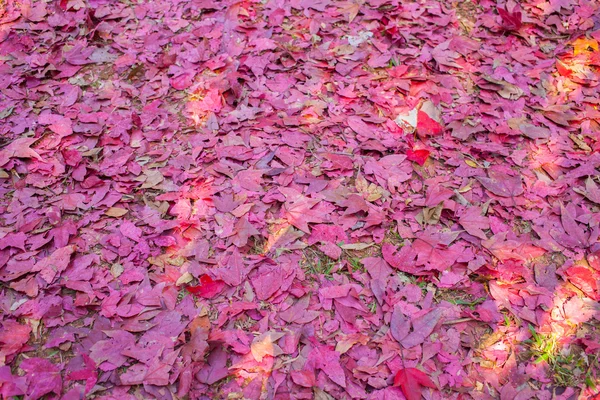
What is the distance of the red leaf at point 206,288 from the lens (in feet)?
6.95

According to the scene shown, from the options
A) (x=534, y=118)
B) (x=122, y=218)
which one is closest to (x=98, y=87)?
(x=122, y=218)

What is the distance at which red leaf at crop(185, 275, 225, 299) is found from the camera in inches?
83.4

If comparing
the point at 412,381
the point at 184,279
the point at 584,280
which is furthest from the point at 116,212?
the point at 584,280

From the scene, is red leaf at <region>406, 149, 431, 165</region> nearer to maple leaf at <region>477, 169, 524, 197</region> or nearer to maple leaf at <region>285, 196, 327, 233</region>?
maple leaf at <region>477, 169, 524, 197</region>

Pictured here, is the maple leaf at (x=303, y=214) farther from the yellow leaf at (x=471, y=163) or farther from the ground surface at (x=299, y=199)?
the yellow leaf at (x=471, y=163)

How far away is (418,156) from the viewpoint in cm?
257

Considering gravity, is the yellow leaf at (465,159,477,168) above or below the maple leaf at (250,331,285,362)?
above

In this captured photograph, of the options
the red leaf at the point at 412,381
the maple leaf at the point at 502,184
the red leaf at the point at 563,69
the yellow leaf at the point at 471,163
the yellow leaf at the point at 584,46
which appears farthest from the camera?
the yellow leaf at the point at 584,46

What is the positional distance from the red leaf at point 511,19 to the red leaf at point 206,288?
251cm

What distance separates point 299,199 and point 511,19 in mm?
1948

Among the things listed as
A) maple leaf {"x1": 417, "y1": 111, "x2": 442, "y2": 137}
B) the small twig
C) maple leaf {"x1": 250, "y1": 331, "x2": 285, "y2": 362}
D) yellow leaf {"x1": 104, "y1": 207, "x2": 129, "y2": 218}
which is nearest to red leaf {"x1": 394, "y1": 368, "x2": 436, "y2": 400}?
the small twig

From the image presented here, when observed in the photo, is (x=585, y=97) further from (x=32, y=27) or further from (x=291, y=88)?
(x=32, y=27)

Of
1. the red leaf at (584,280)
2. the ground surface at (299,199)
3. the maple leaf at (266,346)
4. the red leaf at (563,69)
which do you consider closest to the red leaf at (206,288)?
the ground surface at (299,199)

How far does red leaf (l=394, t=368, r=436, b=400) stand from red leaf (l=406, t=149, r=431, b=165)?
1095mm
